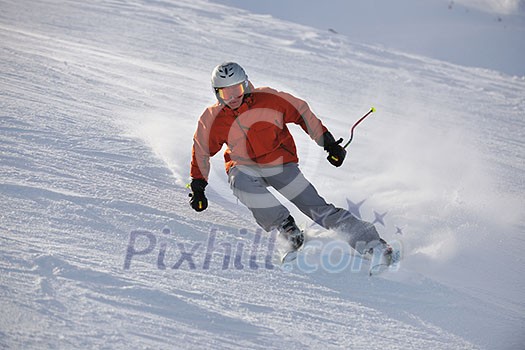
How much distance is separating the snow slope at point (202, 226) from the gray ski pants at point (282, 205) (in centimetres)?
20

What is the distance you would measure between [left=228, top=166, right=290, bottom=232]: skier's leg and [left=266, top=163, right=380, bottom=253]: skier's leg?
17 centimetres

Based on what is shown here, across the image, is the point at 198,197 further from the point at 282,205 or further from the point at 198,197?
the point at 282,205

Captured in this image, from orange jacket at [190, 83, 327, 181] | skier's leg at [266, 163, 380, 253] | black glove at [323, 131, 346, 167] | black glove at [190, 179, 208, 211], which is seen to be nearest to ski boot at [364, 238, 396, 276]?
skier's leg at [266, 163, 380, 253]

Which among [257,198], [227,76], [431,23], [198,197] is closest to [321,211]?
[257,198]

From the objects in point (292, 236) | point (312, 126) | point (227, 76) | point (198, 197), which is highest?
point (227, 76)

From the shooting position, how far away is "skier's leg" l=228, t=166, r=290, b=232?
3143 millimetres

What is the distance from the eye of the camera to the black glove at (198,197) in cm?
334

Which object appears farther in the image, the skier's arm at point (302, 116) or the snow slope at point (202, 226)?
the skier's arm at point (302, 116)

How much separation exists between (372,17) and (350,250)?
2297 centimetres

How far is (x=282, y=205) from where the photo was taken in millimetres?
3168

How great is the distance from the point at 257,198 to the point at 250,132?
0.46 metres

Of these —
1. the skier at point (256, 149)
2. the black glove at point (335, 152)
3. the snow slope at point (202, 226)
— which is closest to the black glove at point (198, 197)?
the skier at point (256, 149)

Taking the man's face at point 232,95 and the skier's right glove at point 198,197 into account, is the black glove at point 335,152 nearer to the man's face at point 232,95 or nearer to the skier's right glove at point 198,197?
the man's face at point 232,95

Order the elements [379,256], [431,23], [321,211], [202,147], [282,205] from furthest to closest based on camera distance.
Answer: [431,23]
[202,147]
[321,211]
[282,205]
[379,256]
